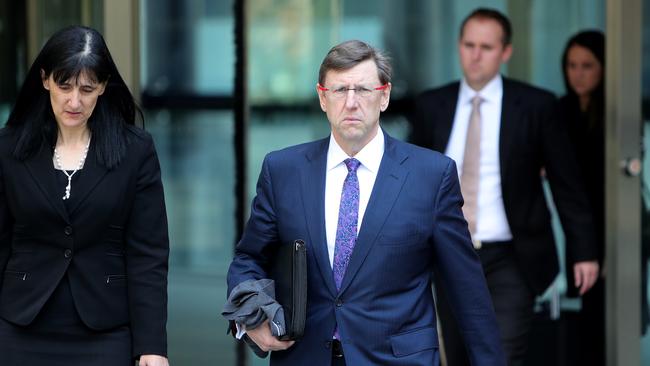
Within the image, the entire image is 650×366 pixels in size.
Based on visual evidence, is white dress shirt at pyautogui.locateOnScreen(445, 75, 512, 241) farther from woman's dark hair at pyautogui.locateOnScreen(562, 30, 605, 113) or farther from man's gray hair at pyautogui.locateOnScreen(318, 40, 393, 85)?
man's gray hair at pyautogui.locateOnScreen(318, 40, 393, 85)

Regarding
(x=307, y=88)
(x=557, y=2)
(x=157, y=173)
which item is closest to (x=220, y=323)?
(x=307, y=88)

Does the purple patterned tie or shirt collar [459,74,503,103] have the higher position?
shirt collar [459,74,503,103]

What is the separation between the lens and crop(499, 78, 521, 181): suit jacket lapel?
5109 millimetres

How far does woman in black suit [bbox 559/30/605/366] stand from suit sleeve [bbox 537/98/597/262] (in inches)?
31.1

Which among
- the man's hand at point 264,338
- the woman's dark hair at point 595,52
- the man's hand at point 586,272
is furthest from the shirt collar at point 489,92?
the man's hand at point 264,338

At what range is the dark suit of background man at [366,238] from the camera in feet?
11.0

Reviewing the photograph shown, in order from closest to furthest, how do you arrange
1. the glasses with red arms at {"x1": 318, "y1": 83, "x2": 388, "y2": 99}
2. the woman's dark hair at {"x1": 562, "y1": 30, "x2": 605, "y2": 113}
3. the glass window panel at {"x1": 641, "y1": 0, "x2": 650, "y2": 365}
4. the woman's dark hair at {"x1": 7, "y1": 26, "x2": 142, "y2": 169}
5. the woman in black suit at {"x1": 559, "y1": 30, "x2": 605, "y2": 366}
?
the glasses with red arms at {"x1": 318, "y1": 83, "x2": 388, "y2": 99} → the woman's dark hair at {"x1": 7, "y1": 26, "x2": 142, "y2": 169} → the glass window panel at {"x1": 641, "y1": 0, "x2": 650, "y2": 365} → the woman in black suit at {"x1": 559, "y1": 30, "x2": 605, "y2": 366} → the woman's dark hair at {"x1": 562, "y1": 30, "x2": 605, "y2": 113}

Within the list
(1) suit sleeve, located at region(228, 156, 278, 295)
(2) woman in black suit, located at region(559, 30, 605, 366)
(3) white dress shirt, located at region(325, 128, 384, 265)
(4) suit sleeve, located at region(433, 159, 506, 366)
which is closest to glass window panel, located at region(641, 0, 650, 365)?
(2) woman in black suit, located at region(559, 30, 605, 366)

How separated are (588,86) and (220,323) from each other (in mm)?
2510

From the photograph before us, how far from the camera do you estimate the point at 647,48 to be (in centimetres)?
→ 595

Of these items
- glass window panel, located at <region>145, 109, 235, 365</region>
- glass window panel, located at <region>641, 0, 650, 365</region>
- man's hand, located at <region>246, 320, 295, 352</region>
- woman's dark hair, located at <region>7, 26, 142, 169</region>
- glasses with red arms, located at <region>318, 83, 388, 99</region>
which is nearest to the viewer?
man's hand, located at <region>246, 320, 295, 352</region>

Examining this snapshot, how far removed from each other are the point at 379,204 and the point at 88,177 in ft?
2.67

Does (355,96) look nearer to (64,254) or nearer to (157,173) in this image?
(157,173)

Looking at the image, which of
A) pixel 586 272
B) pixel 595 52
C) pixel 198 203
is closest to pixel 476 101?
pixel 586 272
